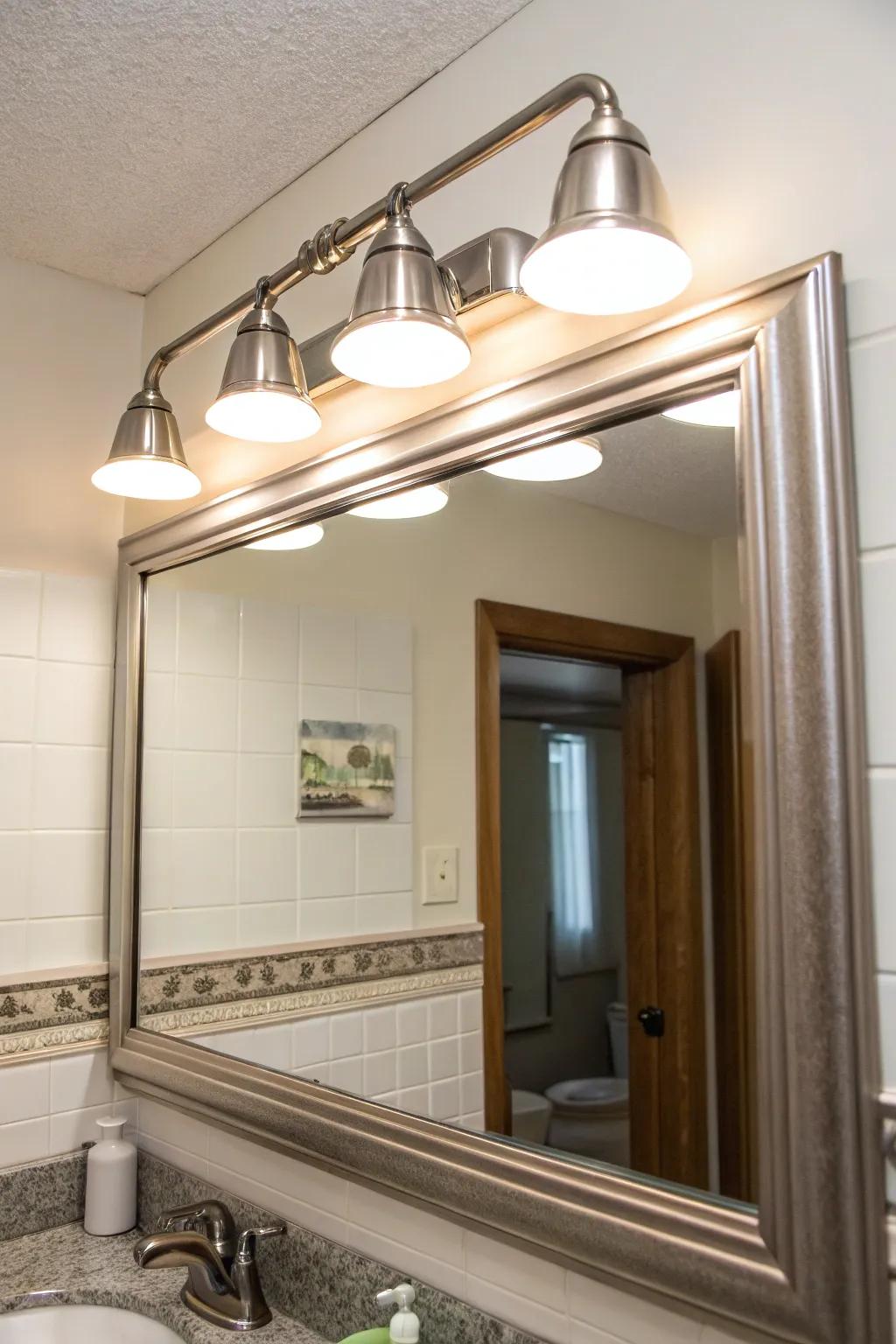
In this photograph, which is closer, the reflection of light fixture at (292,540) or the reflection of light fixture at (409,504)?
the reflection of light fixture at (409,504)

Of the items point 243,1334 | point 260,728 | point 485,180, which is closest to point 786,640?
point 485,180

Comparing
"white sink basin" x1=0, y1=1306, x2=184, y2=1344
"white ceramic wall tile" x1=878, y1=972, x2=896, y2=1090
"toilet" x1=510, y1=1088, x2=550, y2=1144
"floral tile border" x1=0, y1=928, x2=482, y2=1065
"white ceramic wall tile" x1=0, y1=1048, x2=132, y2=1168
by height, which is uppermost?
"white ceramic wall tile" x1=878, y1=972, x2=896, y2=1090

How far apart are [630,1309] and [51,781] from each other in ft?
3.80

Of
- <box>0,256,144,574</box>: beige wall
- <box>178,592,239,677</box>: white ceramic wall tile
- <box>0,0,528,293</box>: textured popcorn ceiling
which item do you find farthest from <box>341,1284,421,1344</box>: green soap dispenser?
<box>0,0,528,293</box>: textured popcorn ceiling

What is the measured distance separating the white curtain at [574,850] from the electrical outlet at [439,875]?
129 millimetres

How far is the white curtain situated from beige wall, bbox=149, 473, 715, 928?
11cm

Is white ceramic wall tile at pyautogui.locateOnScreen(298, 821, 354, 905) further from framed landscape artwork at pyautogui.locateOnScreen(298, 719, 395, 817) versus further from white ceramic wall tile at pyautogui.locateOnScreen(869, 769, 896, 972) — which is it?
white ceramic wall tile at pyautogui.locateOnScreen(869, 769, 896, 972)

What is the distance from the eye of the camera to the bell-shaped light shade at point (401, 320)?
100 centimetres

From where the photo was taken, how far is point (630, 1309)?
3.10 ft

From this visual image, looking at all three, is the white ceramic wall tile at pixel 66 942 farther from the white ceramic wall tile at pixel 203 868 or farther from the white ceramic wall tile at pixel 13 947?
the white ceramic wall tile at pixel 203 868

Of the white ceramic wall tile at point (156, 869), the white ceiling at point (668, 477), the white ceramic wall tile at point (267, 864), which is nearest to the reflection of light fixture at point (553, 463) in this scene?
the white ceiling at point (668, 477)

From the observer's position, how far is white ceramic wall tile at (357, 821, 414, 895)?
1.31m

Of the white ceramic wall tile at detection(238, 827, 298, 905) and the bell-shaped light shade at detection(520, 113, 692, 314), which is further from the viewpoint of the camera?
the white ceramic wall tile at detection(238, 827, 298, 905)

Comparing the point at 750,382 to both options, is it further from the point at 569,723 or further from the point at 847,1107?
the point at 847,1107
